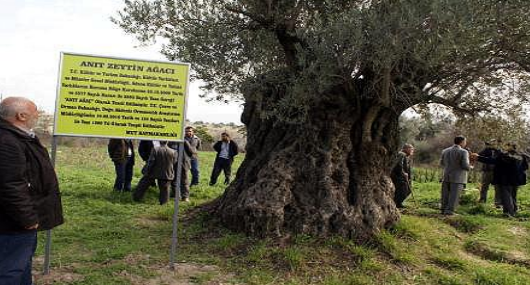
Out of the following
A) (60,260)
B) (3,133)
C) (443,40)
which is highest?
(443,40)

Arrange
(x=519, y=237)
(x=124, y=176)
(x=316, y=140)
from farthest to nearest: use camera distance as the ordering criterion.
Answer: (x=124, y=176), (x=519, y=237), (x=316, y=140)

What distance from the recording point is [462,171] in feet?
37.6

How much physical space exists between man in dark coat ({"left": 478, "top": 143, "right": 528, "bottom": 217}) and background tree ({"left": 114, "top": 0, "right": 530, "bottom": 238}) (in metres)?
3.40

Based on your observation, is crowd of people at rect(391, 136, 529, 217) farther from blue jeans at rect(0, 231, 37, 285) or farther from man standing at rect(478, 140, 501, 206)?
blue jeans at rect(0, 231, 37, 285)

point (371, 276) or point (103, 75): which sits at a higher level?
point (103, 75)

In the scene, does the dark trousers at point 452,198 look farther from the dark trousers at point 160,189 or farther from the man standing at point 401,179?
the dark trousers at point 160,189

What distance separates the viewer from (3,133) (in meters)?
4.71

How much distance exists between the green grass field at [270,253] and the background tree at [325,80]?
0.50 metres

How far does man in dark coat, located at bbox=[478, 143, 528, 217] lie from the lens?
12.0 meters

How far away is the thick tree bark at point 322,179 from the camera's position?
807 centimetres

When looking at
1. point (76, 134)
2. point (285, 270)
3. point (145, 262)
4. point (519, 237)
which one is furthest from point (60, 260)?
point (519, 237)

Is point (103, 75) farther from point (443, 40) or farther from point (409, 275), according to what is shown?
point (409, 275)

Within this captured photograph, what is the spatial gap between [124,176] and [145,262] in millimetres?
6154

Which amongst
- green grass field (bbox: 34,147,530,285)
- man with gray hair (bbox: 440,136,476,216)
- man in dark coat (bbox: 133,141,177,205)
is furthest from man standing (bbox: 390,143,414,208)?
man in dark coat (bbox: 133,141,177,205)
